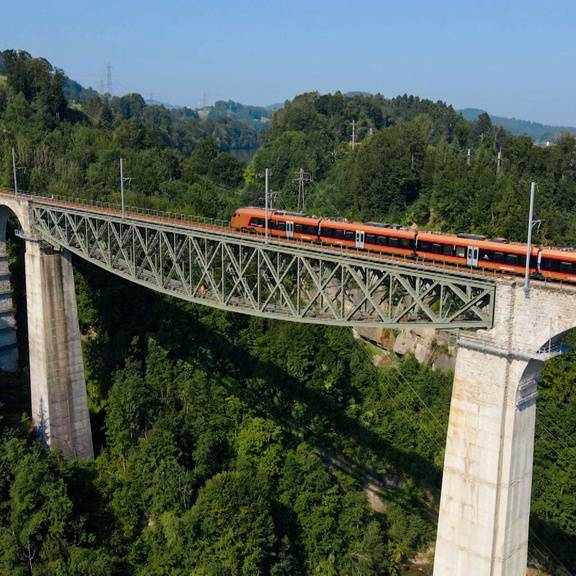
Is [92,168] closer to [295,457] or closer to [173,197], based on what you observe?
[173,197]

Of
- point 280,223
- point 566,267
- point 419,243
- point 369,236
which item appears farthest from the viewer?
point 280,223

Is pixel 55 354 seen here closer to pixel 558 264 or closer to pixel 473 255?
pixel 473 255

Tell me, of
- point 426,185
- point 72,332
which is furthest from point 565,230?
point 72,332

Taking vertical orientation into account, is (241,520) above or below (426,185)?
below

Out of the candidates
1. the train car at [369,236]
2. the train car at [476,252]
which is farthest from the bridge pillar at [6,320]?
the train car at [476,252]

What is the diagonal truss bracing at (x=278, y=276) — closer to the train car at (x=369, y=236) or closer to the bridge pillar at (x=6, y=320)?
the train car at (x=369, y=236)

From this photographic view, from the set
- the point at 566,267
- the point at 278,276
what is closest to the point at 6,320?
the point at 278,276
